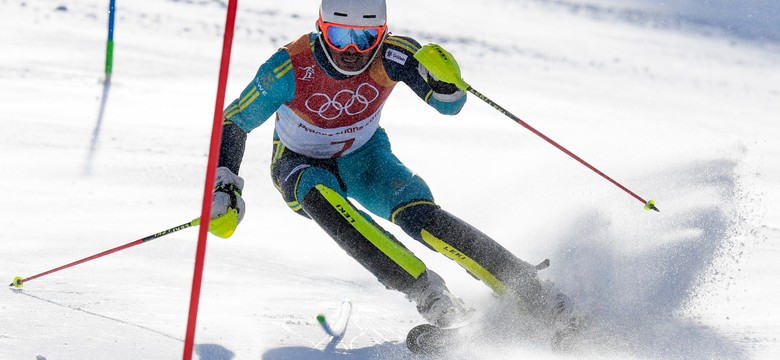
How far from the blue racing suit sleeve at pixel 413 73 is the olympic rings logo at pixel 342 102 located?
12cm

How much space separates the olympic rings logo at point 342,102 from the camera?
3996mm

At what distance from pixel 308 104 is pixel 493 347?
121 cm

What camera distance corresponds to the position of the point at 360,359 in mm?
3434

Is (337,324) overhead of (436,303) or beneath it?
overhead

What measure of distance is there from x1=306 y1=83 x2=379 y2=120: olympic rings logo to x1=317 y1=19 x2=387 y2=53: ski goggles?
0.76ft

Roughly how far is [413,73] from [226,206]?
0.91m

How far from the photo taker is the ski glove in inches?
135

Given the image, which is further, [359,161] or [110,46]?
[110,46]

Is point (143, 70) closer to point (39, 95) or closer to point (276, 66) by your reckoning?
point (39, 95)

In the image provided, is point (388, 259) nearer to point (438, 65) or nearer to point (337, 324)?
point (337, 324)

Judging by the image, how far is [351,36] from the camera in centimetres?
379

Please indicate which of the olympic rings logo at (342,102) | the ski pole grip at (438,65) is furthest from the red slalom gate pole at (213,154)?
the olympic rings logo at (342,102)

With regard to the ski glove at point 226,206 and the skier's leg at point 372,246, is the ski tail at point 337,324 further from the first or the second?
the ski glove at point 226,206

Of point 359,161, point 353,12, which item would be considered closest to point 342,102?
point 359,161
